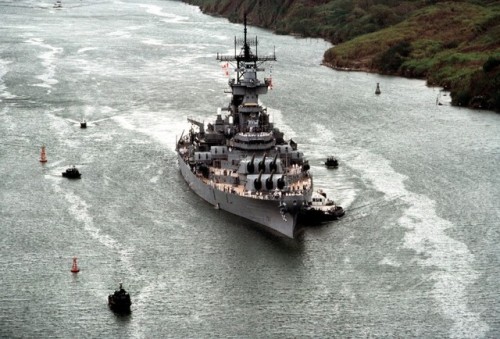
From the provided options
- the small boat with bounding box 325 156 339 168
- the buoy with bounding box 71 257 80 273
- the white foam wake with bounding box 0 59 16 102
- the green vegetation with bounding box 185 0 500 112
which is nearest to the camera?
the buoy with bounding box 71 257 80 273

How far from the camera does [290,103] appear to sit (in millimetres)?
130875

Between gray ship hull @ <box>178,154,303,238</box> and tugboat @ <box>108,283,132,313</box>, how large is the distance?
715 inches

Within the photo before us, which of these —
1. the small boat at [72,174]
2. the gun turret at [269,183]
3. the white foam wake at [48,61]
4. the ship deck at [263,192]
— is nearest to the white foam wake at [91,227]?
the small boat at [72,174]

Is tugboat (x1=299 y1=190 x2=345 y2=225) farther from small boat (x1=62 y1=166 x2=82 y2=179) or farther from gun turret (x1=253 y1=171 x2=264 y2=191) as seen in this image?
small boat (x1=62 y1=166 x2=82 y2=179)

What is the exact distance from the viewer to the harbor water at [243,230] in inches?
2409

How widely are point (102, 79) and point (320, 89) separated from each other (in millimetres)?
34903

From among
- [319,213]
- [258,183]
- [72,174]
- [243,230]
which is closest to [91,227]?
[243,230]

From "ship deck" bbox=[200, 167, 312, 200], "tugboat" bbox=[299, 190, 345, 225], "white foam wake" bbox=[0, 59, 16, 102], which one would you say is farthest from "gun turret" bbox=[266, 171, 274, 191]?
"white foam wake" bbox=[0, 59, 16, 102]

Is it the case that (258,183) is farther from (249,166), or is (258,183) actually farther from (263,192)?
(249,166)

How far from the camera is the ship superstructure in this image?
77312mm

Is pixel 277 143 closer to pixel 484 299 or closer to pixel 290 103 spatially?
pixel 484 299

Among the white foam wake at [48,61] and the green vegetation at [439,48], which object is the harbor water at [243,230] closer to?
the green vegetation at [439,48]

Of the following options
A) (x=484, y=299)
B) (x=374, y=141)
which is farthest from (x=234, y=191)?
(x=374, y=141)

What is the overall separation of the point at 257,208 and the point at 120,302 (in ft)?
65.3
